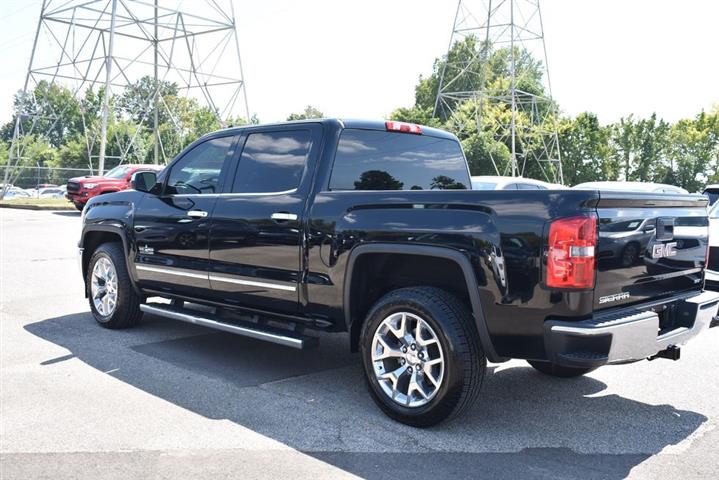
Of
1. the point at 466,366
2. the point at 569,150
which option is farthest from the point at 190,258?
the point at 569,150

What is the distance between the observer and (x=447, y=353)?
157 inches

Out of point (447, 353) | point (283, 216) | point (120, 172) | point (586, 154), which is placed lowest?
point (447, 353)

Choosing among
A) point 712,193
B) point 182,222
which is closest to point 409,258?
point 182,222

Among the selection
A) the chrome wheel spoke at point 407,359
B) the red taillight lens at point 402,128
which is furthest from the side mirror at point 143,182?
the chrome wheel spoke at point 407,359

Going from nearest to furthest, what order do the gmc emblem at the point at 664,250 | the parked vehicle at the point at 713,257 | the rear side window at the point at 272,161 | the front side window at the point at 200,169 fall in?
the gmc emblem at the point at 664,250 → the rear side window at the point at 272,161 → the front side window at the point at 200,169 → the parked vehicle at the point at 713,257

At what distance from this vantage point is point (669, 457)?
12.5 feet

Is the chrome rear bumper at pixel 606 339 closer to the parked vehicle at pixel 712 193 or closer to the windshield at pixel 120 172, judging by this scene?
the parked vehicle at pixel 712 193

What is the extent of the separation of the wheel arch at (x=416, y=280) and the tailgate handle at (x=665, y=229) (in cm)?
123

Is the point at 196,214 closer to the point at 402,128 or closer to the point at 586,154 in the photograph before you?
the point at 402,128

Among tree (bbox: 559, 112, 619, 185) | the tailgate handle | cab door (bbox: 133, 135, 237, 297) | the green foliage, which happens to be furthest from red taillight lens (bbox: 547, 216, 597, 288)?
tree (bbox: 559, 112, 619, 185)

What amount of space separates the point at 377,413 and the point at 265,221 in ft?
5.36

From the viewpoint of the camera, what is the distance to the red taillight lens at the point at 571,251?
3602 mm

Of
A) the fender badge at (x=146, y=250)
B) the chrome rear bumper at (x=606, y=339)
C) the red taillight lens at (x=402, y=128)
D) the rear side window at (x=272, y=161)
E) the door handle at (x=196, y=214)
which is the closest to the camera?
the chrome rear bumper at (x=606, y=339)

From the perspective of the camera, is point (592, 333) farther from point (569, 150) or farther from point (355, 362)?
point (569, 150)
